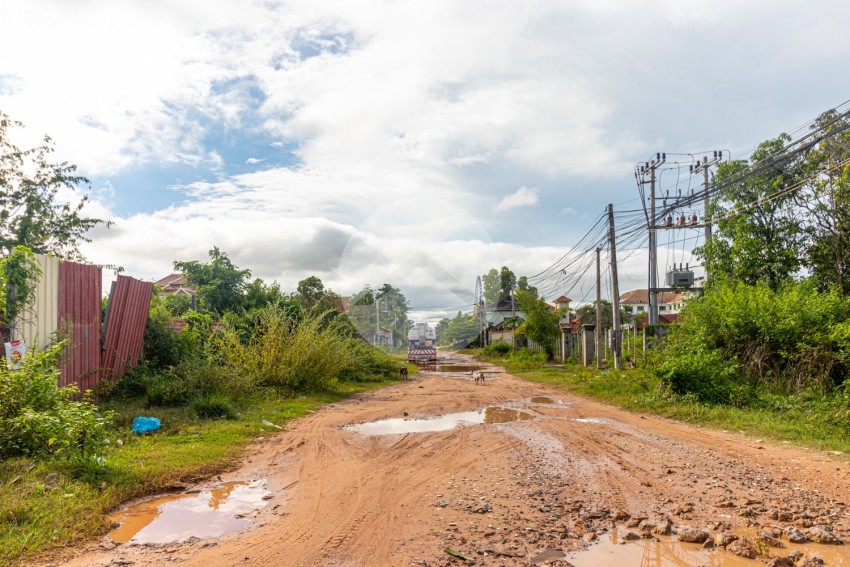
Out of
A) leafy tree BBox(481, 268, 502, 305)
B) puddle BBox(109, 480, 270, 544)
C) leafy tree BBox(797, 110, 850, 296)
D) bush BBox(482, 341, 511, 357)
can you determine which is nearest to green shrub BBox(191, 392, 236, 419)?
puddle BBox(109, 480, 270, 544)

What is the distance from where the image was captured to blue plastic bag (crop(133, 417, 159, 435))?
8017 millimetres

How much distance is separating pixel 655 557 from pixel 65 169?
2161 centimetres

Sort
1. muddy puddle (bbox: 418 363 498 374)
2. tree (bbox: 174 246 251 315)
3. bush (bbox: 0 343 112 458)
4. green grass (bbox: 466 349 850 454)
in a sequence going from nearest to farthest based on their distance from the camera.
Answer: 1. bush (bbox: 0 343 112 458)
2. green grass (bbox: 466 349 850 454)
3. tree (bbox: 174 246 251 315)
4. muddy puddle (bbox: 418 363 498 374)

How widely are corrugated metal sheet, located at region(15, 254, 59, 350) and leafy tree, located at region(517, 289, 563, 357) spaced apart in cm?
2469

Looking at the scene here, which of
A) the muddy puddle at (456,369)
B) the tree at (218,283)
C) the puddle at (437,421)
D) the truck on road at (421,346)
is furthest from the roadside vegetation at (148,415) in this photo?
the truck on road at (421,346)

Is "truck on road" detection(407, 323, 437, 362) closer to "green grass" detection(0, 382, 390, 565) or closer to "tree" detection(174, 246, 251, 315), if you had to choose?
"tree" detection(174, 246, 251, 315)

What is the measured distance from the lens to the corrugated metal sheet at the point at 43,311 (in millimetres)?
7938

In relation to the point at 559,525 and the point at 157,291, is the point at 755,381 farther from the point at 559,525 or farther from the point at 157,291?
the point at 157,291

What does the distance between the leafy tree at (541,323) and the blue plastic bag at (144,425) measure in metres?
24.2

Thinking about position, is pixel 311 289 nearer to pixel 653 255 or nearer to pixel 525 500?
pixel 653 255

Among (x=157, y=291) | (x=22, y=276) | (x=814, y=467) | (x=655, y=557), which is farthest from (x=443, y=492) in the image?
(x=157, y=291)

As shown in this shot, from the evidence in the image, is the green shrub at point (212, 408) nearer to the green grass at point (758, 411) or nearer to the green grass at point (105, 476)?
the green grass at point (105, 476)

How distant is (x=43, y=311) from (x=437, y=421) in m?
6.73

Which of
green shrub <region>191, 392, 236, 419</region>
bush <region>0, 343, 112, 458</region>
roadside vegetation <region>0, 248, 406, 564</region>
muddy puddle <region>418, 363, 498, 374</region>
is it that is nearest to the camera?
roadside vegetation <region>0, 248, 406, 564</region>
